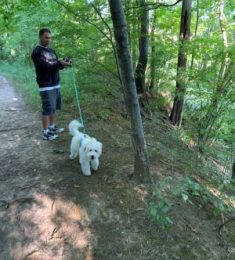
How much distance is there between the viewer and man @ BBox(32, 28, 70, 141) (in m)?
4.93

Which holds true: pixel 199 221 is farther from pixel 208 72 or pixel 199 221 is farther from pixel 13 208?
pixel 208 72

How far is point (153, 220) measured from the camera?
346 cm

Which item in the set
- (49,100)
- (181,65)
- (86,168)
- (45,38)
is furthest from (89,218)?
(181,65)

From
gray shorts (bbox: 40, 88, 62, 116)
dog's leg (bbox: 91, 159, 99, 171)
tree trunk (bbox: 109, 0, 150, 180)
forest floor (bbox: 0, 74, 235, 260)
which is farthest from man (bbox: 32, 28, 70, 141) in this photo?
tree trunk (bbox: 109, 0, 150, 180)

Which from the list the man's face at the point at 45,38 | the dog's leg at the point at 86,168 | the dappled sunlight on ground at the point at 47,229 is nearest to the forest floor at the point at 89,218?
the dappled sunlight on ground at the point at 47,229

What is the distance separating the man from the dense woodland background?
0.68 m

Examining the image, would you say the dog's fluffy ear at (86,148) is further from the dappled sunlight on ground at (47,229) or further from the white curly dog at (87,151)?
the dappled sunlight on ground at (47,229)

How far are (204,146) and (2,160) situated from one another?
3.88 metres

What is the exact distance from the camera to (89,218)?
339 cm

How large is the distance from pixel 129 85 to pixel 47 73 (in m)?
1.98

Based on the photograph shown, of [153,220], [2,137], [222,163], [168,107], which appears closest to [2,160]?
[2,137]

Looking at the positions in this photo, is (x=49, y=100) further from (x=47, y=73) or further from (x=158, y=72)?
(x=158, y=72)

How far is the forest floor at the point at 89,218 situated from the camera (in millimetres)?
3092

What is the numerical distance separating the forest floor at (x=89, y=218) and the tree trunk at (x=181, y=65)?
8.15 feet
